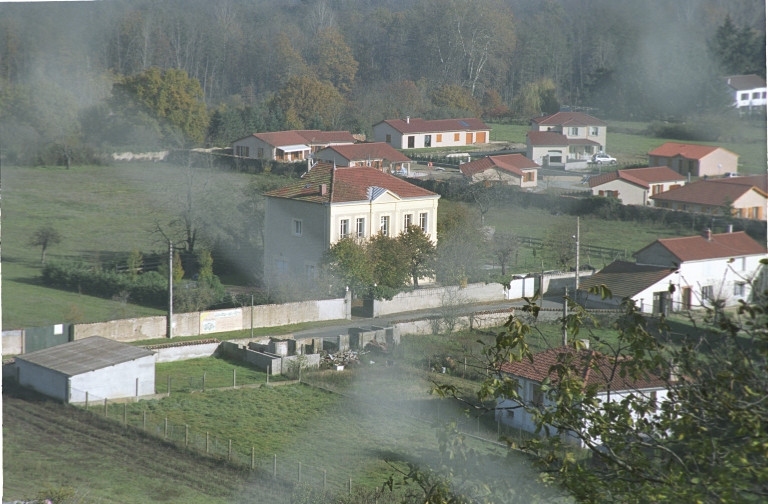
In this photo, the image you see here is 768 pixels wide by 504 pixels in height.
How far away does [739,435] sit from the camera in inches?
49.6

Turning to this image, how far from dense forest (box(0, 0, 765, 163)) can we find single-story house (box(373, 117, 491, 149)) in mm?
103

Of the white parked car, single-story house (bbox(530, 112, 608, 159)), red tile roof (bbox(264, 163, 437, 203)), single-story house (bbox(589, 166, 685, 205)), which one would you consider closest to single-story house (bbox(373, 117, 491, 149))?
red tile roof (bbox(264, 163, 437, 203))

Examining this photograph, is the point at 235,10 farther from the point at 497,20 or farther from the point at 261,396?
the point at 261,396

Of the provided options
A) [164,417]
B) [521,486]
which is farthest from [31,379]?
[521,486]

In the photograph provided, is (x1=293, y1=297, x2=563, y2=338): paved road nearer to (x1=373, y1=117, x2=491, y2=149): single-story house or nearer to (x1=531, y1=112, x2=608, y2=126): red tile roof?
(x1=373, y1=117, x2=491, y2=149): single-story house

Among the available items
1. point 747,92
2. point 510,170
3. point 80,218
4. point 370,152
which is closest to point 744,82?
point 747,92

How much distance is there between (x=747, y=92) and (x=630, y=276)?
102 cm

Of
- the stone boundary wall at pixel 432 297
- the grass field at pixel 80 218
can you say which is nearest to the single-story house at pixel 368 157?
the grass field at pixel 80 218

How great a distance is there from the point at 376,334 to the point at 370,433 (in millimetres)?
1484

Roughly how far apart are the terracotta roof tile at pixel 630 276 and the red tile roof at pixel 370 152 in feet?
10.0

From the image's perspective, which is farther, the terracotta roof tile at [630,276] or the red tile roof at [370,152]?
the red tile roof at [370,152]

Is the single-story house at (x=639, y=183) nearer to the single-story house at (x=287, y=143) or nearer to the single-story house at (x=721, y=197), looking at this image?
the single-story house at (x=721, y=197)

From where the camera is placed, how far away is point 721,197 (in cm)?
289

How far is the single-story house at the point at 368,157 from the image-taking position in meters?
6.72
